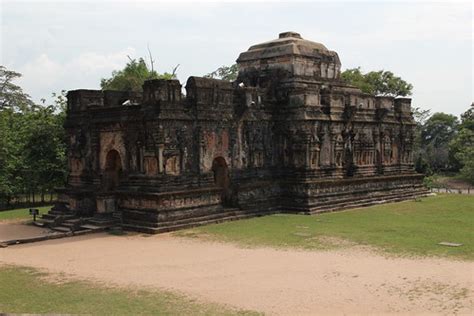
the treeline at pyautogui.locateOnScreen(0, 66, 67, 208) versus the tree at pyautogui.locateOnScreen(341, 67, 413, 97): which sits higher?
the tree at pyautogui.locateOnScreen(341, 67, 413, 97)

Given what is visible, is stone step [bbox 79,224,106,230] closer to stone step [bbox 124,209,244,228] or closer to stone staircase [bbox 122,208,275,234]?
stone staircase [bbox 122,208,275,234]

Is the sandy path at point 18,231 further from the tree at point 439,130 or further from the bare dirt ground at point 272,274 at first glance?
the tree at point 439,130

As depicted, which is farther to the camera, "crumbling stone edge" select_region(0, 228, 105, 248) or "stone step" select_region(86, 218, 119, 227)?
"stone step" select_region(86, 218, 119, 227)

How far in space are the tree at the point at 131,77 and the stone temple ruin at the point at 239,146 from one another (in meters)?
14.5

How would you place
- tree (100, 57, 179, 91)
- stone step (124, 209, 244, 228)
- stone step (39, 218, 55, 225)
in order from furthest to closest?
tree (100, 57, 179, 91)
stone step (39, 218, 55, 225)
stone step (124, 209, 244, 228)

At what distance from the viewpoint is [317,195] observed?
20172 mm

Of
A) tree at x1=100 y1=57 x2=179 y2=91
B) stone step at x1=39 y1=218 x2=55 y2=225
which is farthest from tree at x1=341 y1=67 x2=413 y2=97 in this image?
stone step at x1=39 y1=218 x2=55 y2=225

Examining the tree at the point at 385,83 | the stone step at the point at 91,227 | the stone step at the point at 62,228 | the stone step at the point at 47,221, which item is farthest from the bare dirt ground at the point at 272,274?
the tree at the point at 385,83

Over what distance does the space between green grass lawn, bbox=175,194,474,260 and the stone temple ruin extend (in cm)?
109

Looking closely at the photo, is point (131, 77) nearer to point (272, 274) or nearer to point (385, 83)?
point (385, 83)

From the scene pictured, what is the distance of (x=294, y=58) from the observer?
21688 millimetres

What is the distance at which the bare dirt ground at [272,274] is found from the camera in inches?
333

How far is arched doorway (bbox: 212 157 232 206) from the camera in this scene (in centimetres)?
1903

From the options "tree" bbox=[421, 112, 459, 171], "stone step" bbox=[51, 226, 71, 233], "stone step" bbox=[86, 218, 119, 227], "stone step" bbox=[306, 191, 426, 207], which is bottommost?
"stone step" bbox=[51, 226, 71, 233]
